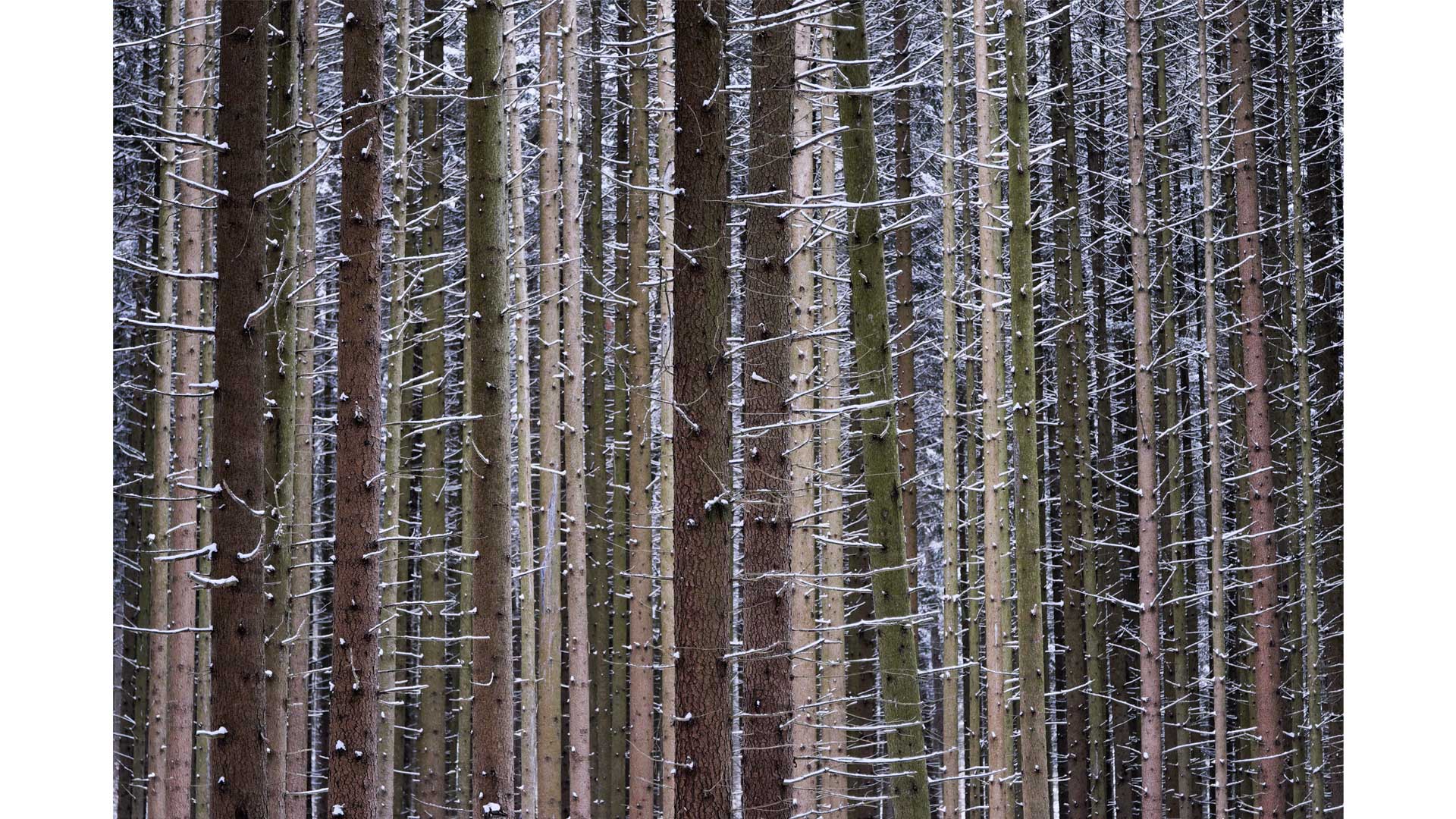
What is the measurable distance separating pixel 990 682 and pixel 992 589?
909 millimetres

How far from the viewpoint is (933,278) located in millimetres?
14125

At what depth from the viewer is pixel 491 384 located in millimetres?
6820

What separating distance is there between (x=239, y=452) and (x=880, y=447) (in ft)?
10.6

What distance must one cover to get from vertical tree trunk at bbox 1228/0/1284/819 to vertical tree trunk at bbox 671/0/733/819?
623cm

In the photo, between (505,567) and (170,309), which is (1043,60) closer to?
(505,567)

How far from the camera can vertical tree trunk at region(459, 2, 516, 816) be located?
259 inches

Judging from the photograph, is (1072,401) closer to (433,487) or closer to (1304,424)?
(1304,424)

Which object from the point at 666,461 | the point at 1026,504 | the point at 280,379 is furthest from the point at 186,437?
the point at 1026,504

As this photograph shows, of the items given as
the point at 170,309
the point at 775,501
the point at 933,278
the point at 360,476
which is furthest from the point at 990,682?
the point at 170,309

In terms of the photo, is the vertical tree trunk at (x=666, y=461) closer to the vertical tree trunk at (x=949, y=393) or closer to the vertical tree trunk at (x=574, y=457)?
the vertical tree trunk at (x=574, y=457)

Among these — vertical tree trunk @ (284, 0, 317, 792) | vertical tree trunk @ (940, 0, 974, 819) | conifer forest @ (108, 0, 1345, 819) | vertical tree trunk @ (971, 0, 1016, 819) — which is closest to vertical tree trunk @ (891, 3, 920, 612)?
conifer forest @ (108, 0, 1345, 819)

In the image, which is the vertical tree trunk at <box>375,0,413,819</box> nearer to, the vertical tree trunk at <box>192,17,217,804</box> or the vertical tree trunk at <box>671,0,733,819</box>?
the vertical tree trunk at <box>192,17,217,804</box>

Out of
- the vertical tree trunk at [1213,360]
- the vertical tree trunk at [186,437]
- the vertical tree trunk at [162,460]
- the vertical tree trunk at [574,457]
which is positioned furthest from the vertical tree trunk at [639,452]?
the vertical tree trunk at [1213,360]
